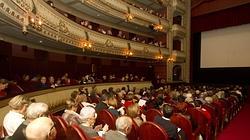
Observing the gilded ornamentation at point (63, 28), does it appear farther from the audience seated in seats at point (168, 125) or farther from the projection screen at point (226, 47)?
the projection screen at point (226, 47)

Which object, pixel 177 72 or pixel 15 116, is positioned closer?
pixel 15 116

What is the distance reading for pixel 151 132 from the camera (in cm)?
399

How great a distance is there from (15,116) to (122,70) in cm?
1716

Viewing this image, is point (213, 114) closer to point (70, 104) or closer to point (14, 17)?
point (70, 104)

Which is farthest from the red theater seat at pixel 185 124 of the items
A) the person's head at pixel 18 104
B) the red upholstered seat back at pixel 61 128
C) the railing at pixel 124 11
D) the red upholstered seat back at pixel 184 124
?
the railing at pixel 124 11

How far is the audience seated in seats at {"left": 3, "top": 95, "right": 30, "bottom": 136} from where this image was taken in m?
3.74

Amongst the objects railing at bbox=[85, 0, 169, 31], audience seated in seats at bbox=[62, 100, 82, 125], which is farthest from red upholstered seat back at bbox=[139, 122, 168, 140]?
railing at bbox=[85, 0, 169, 31]

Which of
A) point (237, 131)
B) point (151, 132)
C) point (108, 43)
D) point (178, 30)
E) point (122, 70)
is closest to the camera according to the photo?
point (151, 132)

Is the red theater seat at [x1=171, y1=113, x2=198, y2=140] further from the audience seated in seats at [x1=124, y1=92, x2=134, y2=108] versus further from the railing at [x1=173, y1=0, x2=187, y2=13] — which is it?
the railing at [x1=173, y1=0, x2=187, y2=13]

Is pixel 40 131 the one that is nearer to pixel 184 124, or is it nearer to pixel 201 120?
pixel 184 124

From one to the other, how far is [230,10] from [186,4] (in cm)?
476

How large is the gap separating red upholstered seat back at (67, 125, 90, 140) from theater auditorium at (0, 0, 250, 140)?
0.01 meters

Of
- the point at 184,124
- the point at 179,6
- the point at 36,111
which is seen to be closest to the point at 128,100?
→ the point at 184,124

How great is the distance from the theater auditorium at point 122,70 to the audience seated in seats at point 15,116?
1cm
